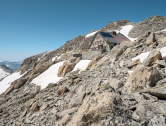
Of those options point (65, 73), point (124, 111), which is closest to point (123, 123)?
point (124, 111)

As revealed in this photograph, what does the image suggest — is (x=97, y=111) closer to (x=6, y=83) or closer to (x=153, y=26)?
(x=6, y=83)

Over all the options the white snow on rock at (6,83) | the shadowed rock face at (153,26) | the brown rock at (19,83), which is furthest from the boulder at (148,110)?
the shadowed rock face at (153,26)

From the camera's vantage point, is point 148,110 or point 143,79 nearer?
point 148,110

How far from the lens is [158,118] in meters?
5.00

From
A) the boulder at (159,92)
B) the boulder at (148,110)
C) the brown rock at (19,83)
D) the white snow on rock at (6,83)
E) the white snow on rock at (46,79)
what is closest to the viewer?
the boulder at (148,110)

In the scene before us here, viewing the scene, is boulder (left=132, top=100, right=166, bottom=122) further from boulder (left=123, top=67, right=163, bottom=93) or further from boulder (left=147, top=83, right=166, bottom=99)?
boulder (left=123, top=67, right=163, bottom=93)

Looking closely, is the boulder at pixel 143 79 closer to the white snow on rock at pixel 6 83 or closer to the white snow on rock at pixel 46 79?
the white snow on rock at pixel 46 79

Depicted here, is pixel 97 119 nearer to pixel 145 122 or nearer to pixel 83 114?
pixel 83 114

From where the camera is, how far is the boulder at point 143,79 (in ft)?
24.2

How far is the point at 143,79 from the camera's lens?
7.68m

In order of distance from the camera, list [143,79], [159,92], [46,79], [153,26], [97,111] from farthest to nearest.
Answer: [153,26] < [46,79] < [143,79] < [97,111] < [159,92]

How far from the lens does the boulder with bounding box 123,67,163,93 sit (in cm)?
738

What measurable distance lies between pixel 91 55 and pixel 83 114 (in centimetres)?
2208

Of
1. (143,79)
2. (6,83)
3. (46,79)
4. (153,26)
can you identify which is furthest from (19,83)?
(153,26)
